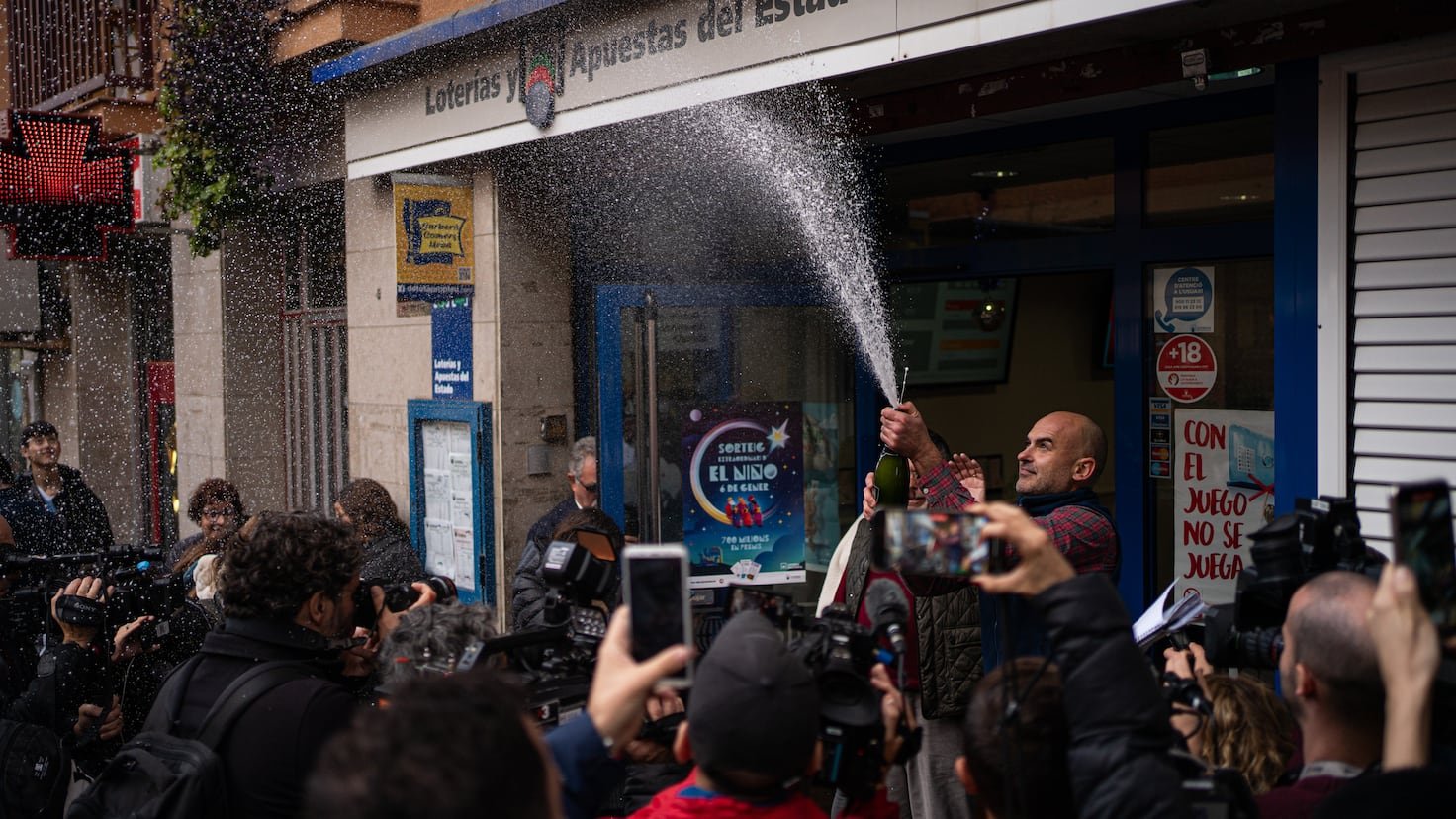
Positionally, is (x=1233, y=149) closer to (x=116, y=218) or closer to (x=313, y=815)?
(x=313, y=815)

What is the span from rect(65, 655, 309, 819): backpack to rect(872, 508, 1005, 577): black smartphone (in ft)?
5.15

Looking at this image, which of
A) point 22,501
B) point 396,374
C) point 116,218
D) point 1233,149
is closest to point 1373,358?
point 1233,149

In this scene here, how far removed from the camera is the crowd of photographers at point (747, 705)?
6.37 feet

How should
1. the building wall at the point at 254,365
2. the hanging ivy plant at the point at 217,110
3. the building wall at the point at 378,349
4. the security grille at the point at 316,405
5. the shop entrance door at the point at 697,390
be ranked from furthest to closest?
1. the building wall at the point at 254,365
2. the security grille at the point at 316,405
3. the hanging ivy plant at the point at 217,110
4. the building wall at the point at 378,349
5. the shop entrance door at the point at 697,390

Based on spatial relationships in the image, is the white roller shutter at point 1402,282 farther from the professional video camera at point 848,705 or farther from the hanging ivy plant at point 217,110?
the hanging ivy plant at point 217,110

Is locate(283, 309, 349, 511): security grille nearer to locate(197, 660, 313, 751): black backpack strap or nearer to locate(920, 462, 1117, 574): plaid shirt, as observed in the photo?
locate(920, 462, 1117, 574): plaid shirt

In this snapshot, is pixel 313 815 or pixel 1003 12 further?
pixel 1003 12

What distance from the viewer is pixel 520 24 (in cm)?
634

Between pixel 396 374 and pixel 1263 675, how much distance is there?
552 centimetres

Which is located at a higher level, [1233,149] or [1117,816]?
[1233,149]

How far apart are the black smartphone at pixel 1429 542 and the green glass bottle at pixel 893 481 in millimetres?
3165

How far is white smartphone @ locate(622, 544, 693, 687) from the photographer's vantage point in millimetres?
2254

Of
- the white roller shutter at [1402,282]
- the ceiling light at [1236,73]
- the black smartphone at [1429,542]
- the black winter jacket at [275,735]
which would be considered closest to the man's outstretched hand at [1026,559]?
the black smartphone at [1429,542]

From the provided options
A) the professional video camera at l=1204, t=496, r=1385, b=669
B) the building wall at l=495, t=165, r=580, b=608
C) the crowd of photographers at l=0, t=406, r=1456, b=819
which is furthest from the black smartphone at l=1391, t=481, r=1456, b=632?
the building wall at l=495, t=165, r=580, b=608
